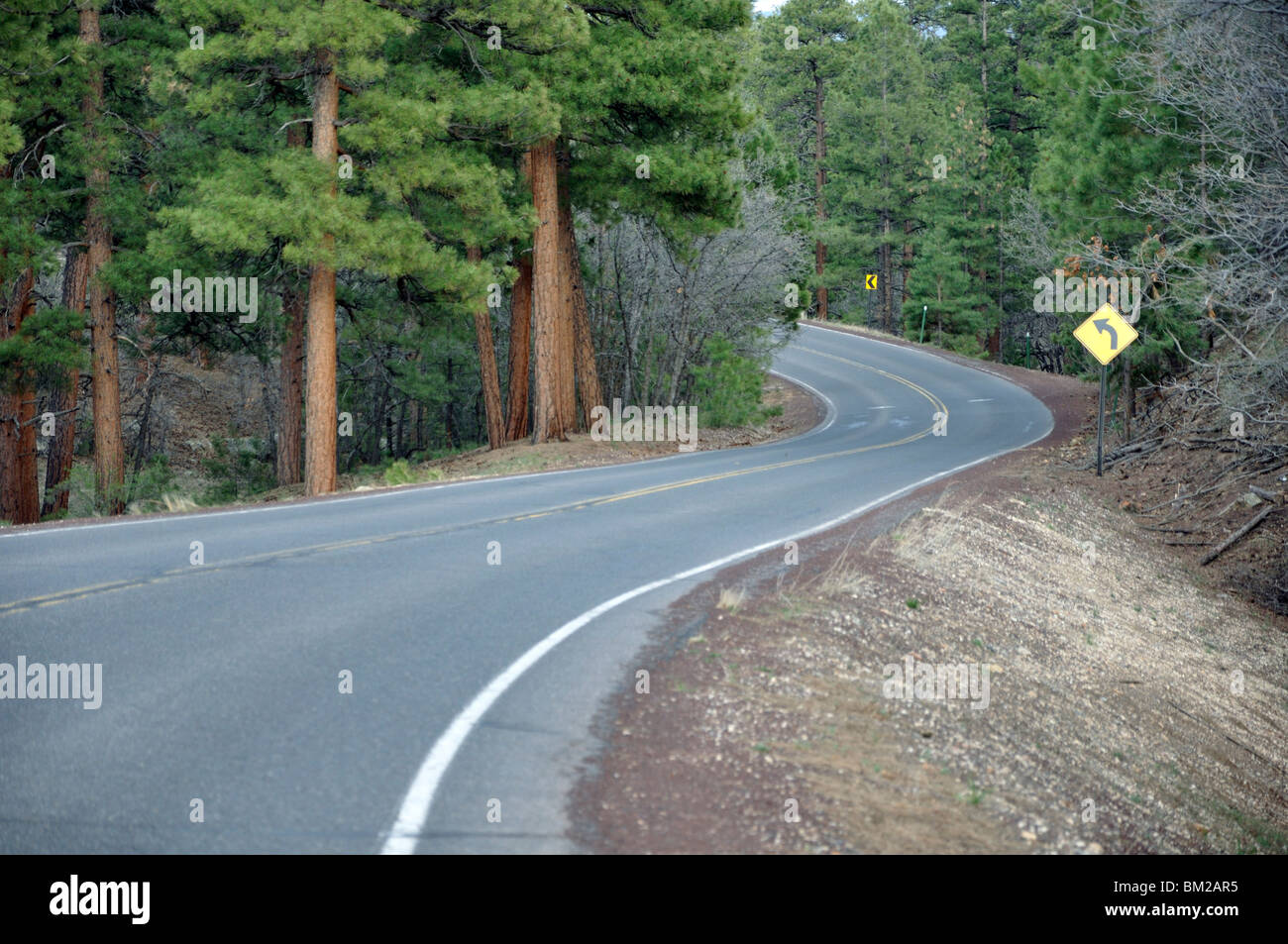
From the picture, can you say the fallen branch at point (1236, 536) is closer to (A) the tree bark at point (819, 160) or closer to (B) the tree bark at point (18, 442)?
(B) the tree bark at point (18, 442)

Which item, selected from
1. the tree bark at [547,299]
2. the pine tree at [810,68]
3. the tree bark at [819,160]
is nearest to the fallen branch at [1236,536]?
the tree bark at [547,299]

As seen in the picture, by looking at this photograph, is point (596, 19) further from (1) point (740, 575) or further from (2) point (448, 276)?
(1) point (740, 575)

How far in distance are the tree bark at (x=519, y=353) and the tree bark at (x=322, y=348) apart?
26.0ft

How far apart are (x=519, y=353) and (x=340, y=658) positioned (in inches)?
848

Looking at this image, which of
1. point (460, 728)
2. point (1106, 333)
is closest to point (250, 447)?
point (1106, 333)

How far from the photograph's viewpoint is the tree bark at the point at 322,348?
20.5 meters

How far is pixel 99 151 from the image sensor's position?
74.3ft

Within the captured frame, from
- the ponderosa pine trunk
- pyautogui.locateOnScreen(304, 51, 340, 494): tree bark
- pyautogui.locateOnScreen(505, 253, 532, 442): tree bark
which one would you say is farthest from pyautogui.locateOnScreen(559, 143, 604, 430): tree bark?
pyautogui.locateOnScreen(304, 51, 340, 494): tree bark

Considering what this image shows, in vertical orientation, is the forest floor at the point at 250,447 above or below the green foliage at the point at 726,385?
below

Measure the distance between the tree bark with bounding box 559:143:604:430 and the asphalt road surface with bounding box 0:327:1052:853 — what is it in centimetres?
1148

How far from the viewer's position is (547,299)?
24484 mm

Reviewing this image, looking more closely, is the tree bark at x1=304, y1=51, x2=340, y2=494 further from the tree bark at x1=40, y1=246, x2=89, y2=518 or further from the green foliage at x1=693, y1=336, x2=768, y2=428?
the green foliage at x1=693, y1=336, x2=768, y2=428

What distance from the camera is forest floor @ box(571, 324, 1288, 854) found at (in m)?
6.00
